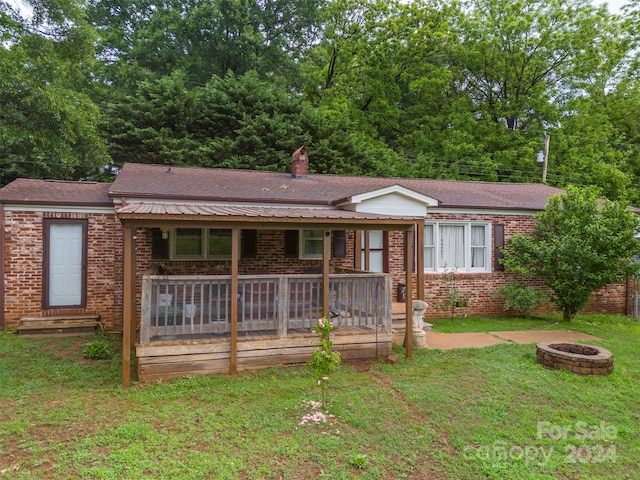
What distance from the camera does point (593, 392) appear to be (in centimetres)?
505

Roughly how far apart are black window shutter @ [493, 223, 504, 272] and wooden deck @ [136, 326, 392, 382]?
5.27m

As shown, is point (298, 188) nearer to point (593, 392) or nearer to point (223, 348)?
point (223, 348)

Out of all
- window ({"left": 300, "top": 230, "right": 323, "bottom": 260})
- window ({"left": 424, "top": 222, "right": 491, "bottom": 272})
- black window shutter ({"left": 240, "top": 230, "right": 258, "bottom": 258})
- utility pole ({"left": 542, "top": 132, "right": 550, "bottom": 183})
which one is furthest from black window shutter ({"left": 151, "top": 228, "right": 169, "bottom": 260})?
utility pole ({"left": 542, "top": 132, "right": 550, "bottom": 183})

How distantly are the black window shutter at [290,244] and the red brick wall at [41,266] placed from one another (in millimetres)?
3491

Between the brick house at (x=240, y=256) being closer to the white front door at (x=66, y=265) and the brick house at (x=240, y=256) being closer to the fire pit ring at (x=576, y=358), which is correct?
the white front door at (x=66, y=265)

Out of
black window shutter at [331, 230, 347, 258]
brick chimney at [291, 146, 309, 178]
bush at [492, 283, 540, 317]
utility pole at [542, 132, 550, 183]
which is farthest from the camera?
utility pole at [542, 132, 550, 183]

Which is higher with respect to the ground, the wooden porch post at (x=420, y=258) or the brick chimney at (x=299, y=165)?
the brick chimney at (x=299, y=165)

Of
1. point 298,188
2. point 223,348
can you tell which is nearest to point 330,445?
point 223,348

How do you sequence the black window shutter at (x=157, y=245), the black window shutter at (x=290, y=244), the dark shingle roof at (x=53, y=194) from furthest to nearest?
1. the black window shutter at (x=290, y=244)
2. the black window shutter at (x=157, y=245)
3. the dark shingle roof at (x=53, y=194)

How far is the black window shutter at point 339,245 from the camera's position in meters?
9.62

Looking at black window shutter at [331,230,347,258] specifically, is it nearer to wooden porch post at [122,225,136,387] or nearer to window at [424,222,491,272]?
window at [424,222,491,272]

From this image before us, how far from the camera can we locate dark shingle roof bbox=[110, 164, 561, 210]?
862 centimetres

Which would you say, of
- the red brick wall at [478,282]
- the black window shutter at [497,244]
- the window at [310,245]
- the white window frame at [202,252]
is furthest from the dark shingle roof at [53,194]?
the black window shutter at [497,244]

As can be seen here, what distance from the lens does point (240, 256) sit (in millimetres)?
8938
